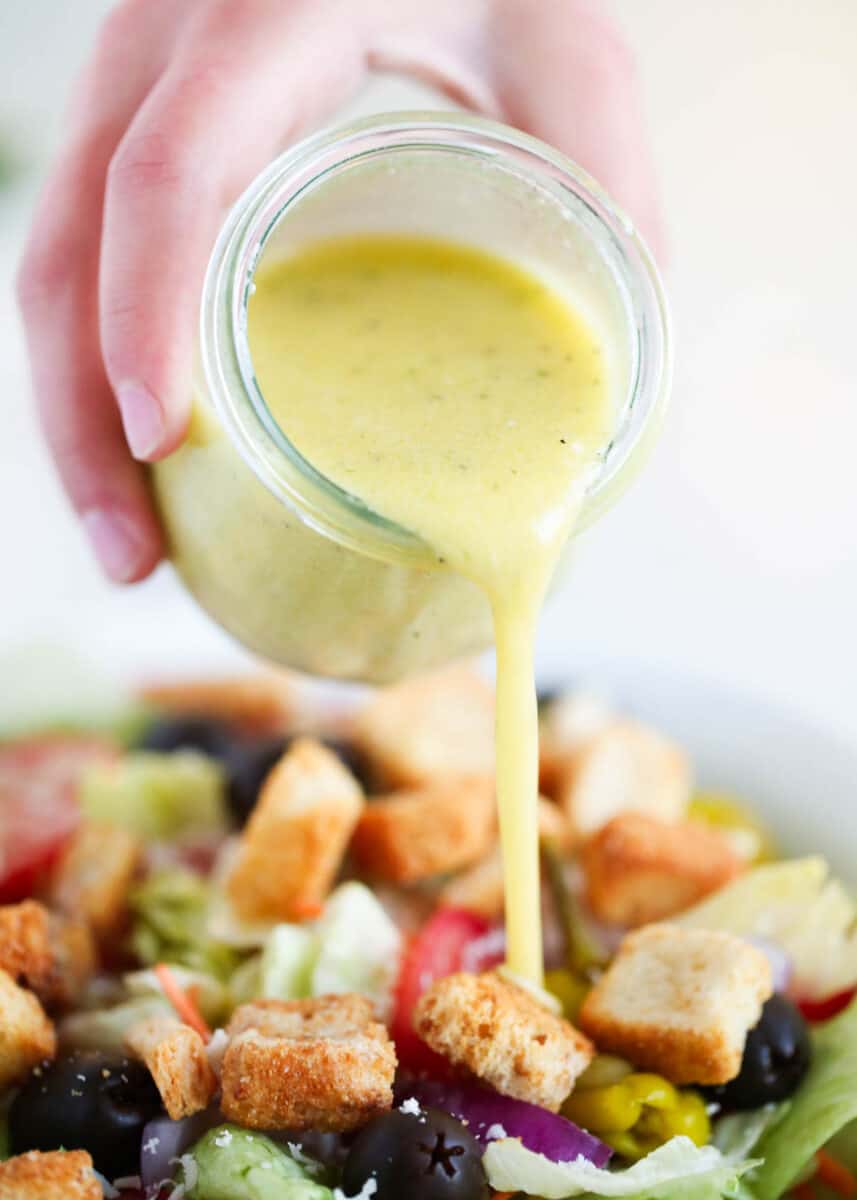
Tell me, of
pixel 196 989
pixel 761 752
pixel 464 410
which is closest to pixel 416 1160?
pixel 196 989

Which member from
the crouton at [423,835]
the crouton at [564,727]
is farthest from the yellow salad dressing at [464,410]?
the crouton at [564,727]

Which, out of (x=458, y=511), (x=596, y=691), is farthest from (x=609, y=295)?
(x=596, y=691)

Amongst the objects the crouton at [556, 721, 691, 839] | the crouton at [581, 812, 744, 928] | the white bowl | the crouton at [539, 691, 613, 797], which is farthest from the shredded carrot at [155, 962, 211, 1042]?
the white bowl

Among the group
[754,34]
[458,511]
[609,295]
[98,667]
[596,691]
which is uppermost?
[754,34]

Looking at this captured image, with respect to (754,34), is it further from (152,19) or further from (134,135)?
(134,135)

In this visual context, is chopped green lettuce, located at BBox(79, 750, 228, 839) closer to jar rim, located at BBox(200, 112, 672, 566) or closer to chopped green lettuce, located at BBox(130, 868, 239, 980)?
chopped green lettuce, located at BBox(130, 868, 239, 980)

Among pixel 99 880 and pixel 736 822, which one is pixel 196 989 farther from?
pixel 736 822

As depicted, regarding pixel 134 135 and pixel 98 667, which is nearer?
pixel 134 135
